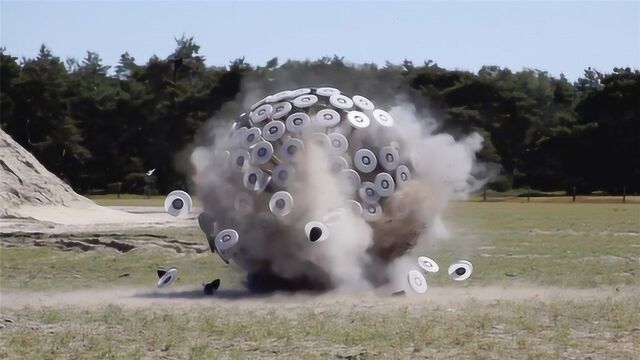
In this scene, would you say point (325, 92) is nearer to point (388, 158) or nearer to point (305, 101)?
point (305, 101)

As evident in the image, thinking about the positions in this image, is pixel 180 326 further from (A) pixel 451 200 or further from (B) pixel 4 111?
(B) pixel 4 111

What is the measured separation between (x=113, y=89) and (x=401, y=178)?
67127 mm

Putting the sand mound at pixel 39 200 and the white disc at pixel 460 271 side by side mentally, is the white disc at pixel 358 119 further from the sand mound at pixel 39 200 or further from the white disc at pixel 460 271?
the sand mound at pixel 39 200

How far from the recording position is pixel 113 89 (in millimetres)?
81062

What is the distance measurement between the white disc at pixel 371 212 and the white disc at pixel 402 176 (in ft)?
1.56

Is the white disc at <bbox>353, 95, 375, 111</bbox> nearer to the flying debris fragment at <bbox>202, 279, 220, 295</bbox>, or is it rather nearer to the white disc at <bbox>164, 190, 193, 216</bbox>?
the white disc at <bbox>164, 190, 193, 216</bbox>

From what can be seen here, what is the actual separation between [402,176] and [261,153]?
6.49 feet

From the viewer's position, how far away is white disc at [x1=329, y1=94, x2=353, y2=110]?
53.2 feet

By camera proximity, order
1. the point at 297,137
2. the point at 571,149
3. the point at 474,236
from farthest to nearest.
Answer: the point at 571,149 < the point at 474,236 < the point at 297,137

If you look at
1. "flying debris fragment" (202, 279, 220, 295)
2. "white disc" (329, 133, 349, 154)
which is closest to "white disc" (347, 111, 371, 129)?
"white disc" (329, 133, 349, 154)

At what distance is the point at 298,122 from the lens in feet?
52.0

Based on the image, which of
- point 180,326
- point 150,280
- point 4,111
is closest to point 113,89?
point 4,111

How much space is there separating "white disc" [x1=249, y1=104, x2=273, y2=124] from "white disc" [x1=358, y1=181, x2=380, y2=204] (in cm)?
169

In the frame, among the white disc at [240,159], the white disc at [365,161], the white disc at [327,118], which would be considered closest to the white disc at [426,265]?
the white disc at [365,161]
